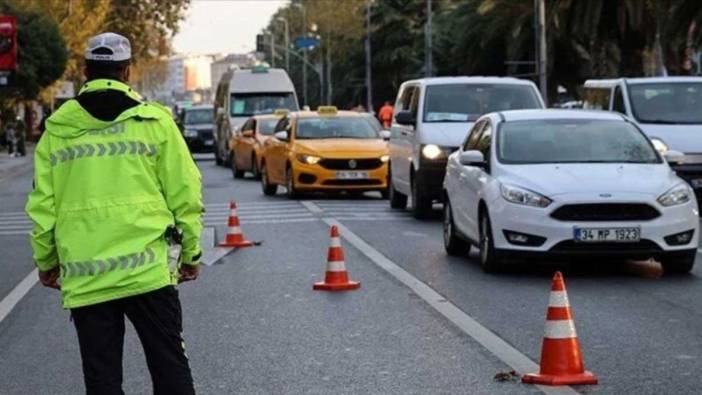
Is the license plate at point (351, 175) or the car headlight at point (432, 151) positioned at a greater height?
the car headlight at point (432, 151)

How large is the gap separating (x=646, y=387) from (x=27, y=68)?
5481 centimetres

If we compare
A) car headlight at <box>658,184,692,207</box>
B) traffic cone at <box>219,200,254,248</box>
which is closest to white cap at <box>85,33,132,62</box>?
car headlight at <box>658,184,692,207</box>

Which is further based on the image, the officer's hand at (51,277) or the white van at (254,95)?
the white van at (254,95)

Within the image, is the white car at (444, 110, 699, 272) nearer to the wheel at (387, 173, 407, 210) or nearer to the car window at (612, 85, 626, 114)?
the car window at (612, 85, 626, 114)

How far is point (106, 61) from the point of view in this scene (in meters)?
5.70

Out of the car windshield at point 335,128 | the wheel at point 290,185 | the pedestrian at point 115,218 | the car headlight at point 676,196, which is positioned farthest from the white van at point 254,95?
the pedestrian at point 115,218

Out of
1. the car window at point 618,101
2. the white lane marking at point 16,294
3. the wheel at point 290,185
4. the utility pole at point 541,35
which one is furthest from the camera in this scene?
the utility pole at point 541,35

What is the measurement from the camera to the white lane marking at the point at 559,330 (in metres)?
8.30

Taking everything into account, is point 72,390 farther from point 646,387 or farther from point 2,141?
point 2,141

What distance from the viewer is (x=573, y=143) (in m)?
14.8

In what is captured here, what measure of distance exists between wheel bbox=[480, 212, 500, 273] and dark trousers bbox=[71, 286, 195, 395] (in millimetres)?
8383

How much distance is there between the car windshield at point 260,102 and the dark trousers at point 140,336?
127ft

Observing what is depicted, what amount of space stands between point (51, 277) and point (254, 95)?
1548 inches

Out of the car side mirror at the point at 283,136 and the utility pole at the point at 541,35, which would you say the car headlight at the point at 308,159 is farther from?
the utility pole at the point at 541,35
